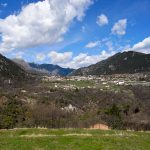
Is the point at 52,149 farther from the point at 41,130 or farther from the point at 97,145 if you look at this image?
the point at 41,130

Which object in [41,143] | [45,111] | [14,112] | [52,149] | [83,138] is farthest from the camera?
[45,111]

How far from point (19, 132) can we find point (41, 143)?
921cm

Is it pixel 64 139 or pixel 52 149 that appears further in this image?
pixel 64 139

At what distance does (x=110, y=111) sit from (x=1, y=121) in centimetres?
5799

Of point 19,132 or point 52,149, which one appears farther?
point 19,132

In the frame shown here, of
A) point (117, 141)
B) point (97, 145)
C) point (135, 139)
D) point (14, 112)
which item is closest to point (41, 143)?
point (97, 145)

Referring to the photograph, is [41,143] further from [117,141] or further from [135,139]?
[135,139]

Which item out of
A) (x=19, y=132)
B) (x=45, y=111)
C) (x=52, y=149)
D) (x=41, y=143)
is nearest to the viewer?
(x=52, y=149)

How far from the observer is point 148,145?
30844mm

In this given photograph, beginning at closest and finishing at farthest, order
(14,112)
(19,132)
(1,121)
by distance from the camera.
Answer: (19,132)
(1,121)
(14,112)

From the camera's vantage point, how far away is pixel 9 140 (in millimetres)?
31891

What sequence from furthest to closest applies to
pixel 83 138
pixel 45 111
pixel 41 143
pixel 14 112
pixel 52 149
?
pixel 45 111
pixel 14 112
pixel 83 138
pixel 41 143
pixel 52 149

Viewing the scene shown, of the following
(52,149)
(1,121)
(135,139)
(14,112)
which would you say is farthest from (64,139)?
(14,112)

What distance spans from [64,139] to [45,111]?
108m
